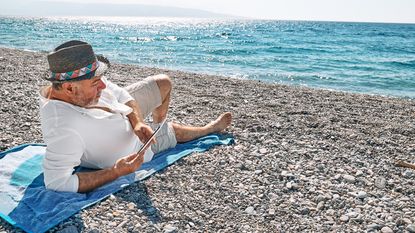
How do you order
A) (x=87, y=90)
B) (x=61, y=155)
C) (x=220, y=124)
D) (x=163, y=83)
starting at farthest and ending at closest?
(x=220, y=124)
(x=163, y=83)
(x=87, y=90)
(x=61, y=155)

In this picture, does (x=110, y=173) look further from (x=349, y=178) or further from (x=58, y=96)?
(x=349, y=178)

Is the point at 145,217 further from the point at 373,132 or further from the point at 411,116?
the point at 411,116

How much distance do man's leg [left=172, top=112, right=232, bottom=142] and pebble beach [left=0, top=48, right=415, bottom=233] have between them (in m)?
0.26

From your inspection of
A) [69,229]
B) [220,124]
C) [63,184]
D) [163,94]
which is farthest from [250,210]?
[220,124]

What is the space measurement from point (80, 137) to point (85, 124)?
12cm

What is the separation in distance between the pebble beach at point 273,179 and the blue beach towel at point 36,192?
3.3 inches

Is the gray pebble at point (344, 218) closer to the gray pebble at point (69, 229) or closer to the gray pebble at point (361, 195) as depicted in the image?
the gray pebble at point (361, 195)

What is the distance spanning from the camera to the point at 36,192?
3.83 meters

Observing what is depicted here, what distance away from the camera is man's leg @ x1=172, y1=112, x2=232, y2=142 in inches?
208

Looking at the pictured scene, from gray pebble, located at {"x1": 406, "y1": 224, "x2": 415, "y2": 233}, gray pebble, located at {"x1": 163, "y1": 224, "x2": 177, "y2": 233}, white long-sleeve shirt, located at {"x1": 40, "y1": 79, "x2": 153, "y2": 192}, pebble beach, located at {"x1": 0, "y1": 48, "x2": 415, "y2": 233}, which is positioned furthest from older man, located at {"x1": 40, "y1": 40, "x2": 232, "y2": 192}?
gray pebble, located at {"x1": 406, "y1": 224, "x2": 415, "y2": 233}

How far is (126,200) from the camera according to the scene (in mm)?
3879

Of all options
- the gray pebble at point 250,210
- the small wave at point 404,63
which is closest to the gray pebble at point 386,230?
the gray pebble at point 250,210

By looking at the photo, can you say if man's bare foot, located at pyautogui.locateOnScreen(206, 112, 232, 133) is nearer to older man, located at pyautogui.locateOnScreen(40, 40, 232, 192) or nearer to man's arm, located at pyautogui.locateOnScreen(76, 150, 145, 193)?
older man, located at pyautogui.locateOnScreen(40, 40, 232, 192)

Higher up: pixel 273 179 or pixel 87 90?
pixel 87 90
